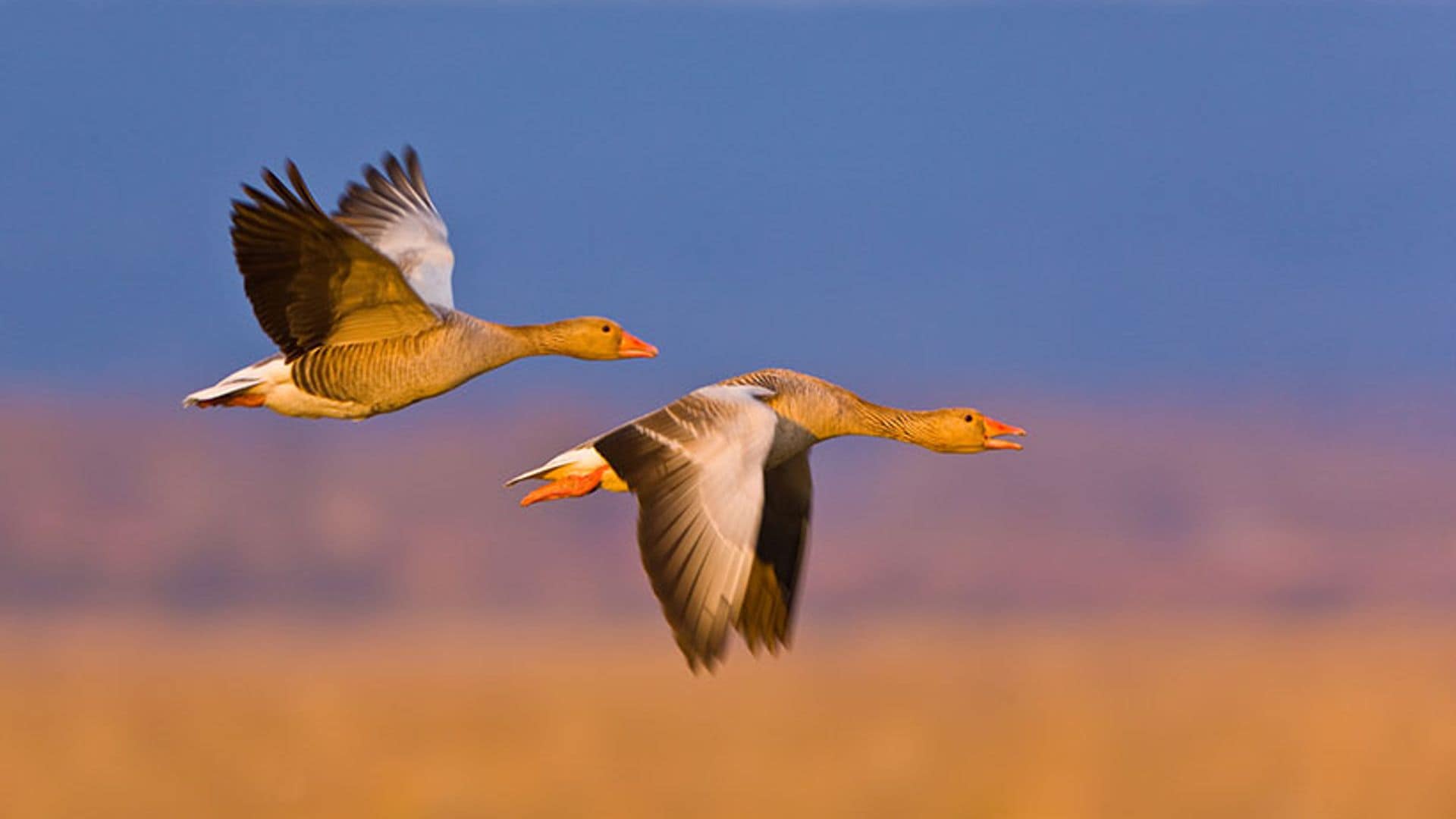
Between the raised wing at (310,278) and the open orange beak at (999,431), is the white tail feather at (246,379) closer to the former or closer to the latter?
the raised wing at (310,278)

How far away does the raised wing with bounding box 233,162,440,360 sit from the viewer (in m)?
9.26

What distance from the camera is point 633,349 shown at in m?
10.8

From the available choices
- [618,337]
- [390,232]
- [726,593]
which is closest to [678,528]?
[726,593]

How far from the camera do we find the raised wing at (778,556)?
9.66 meters

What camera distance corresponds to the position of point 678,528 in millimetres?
8062

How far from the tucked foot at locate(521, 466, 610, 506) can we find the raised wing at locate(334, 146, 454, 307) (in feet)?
7.83

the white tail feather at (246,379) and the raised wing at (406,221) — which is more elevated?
the raised wing at (406,221)

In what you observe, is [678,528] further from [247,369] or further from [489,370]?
[247,369]

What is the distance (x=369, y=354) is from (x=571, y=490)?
142 centimetres

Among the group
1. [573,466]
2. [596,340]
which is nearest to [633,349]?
[596,340]

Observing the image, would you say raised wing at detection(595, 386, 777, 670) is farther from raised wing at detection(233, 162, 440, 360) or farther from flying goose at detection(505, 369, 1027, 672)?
raised wing at detection(233, 162, 440, 360)

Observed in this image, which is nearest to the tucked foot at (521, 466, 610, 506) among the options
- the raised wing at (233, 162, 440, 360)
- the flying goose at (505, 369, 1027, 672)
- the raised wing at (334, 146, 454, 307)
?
the flying goose at (505, 369, 1027, 672)

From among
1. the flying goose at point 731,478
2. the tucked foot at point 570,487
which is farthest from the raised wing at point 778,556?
the tucked foot at point 570,487

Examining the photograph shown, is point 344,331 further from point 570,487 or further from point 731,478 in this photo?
→ point 731,478
